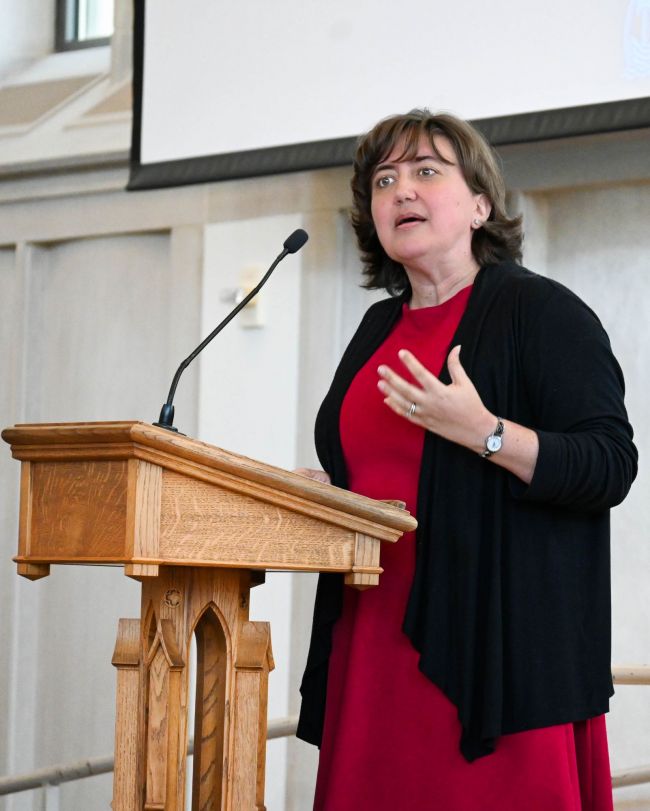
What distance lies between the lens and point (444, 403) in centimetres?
174

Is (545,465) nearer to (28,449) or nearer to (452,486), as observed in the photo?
(452,486)

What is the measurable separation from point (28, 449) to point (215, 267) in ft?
10.8

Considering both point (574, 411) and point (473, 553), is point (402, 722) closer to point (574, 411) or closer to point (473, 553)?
point (473, 553)

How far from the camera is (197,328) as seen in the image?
199 inches

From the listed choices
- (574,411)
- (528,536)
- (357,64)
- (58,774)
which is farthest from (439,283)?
(58,774)

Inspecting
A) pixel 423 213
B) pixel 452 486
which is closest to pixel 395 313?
pixel 423 213

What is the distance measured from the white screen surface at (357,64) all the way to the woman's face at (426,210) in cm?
174

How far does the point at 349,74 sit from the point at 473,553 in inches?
110

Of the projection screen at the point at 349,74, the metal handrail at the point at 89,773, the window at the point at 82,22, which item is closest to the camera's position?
the metal handrail at the point at 89,773

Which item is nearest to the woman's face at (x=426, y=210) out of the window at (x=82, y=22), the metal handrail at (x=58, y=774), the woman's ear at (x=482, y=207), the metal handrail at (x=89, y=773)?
the woman's ear at (x=482, y=207)

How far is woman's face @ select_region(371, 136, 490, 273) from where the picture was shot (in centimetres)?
209

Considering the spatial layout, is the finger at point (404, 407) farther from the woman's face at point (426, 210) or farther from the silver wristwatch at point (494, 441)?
the woman's face at point (426, 210)

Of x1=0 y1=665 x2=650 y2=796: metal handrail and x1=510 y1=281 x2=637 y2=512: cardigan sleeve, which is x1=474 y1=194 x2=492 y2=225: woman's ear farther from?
x1=0 y1=665 x2=650 y2=796: metal handrail

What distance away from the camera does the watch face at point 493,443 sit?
1.78 m
